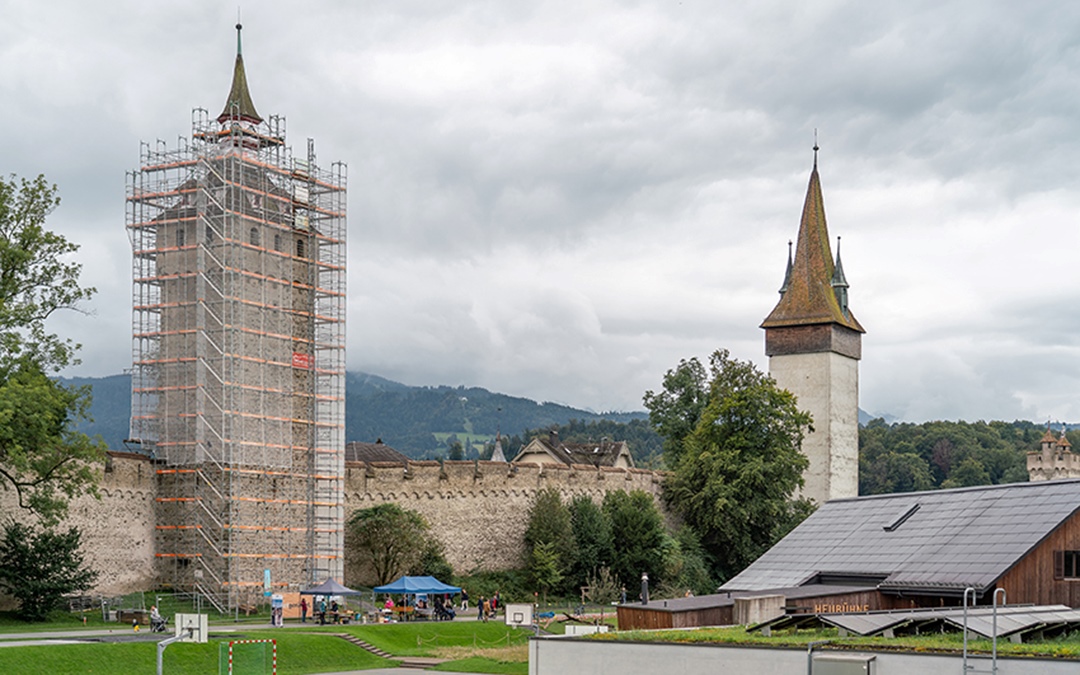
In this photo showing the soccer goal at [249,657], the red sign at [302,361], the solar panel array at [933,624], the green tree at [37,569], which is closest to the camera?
the solar panel array at [933,624]

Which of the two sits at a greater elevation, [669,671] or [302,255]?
[302,255]

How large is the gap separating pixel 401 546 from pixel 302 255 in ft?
36.7

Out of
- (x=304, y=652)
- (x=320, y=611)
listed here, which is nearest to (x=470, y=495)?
(x=320, y=611)

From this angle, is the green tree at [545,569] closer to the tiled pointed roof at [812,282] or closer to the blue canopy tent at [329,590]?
the blue canopy tent at [329,590]

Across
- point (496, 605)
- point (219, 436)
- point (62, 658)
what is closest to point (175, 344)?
point (219, 436)

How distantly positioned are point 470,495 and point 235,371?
46.6 feet

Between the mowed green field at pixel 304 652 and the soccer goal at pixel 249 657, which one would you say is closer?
the mowed green field at pixel 304 652

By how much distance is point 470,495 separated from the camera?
58.1 m

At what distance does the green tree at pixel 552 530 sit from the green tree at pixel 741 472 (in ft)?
25.5

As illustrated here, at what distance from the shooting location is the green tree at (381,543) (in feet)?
172

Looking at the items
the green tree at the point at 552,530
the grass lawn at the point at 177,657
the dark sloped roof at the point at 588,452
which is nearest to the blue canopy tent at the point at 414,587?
the grass lawn at the point at 177,657

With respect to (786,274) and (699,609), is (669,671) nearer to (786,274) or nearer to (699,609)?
(699,609)

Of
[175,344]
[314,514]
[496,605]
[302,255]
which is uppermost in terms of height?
[302,255]

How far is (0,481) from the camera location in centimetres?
4097
